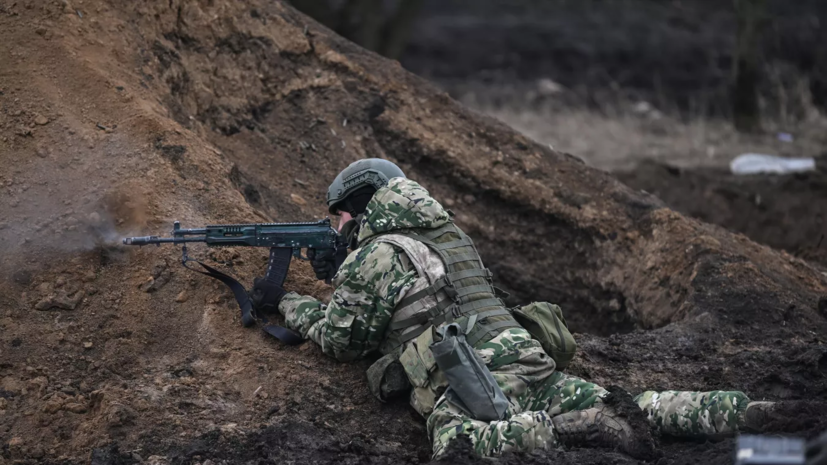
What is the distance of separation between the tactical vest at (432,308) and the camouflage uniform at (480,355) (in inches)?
1.1

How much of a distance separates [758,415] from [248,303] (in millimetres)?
3022

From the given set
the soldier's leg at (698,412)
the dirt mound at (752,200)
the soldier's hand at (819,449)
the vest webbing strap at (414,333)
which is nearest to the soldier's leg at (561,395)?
the soldier's leg at (698,412)

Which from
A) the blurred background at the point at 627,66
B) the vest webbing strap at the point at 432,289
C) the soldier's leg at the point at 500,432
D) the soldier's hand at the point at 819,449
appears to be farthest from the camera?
the blurred background at the point at 627,66

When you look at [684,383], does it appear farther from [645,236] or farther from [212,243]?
[212,243]

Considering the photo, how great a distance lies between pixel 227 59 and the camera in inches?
337

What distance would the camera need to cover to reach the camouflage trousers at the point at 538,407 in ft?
15.9

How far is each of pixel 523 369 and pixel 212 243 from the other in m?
2.12

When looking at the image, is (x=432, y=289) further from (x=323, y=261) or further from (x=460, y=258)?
(x=323, y=261)

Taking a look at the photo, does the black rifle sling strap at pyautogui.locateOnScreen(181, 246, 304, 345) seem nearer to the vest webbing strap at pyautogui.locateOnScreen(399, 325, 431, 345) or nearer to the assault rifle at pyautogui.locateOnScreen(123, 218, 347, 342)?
the assault rifle at pyautogui.locateOnScreen(123, 218, 347, 342)

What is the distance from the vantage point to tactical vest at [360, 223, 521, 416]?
5180mm

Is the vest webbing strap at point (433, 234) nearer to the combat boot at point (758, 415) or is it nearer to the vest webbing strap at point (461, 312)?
the vest webbing strap at point (461, 312)

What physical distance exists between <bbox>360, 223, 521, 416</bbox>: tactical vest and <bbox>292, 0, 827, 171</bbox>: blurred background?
32.0 feet

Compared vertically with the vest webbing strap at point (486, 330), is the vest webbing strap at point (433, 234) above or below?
above

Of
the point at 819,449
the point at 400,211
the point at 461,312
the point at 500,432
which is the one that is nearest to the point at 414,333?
→ the point at 461,312
